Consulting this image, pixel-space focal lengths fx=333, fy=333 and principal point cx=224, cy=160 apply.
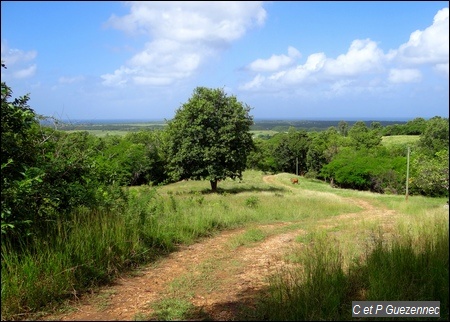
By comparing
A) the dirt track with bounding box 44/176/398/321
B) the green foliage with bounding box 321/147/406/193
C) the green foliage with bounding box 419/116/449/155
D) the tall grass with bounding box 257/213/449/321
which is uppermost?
the green foliage with bounding box 419/116/449/155

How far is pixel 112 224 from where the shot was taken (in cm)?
616

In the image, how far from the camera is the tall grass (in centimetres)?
364

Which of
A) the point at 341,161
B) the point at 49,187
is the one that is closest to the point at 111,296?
the point at 49,187

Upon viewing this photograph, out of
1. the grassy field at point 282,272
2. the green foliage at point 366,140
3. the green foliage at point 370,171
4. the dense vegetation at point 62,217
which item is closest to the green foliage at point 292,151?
the green foliage at point 366,140

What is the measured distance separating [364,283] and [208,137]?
2406 cm

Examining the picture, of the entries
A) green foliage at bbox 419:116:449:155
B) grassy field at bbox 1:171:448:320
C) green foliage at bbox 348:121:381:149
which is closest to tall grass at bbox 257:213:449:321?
grassy field at bbox 1:171:448:320

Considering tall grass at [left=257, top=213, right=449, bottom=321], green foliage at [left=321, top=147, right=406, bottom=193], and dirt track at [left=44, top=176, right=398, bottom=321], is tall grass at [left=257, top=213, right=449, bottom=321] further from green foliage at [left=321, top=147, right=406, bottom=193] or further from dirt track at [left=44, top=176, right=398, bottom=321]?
green foliage at [left=321, top=147, right=406, bottom=193]

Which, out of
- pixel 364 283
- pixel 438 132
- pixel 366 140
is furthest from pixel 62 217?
pixel 366 140

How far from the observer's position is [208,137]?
2789cm

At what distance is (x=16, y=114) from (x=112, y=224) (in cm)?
245

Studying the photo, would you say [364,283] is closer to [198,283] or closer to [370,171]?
[198,283]

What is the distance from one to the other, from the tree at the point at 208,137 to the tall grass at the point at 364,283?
2275cm

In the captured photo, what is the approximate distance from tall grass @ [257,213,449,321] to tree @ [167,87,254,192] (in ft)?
74.7

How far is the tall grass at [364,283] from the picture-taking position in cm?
364
